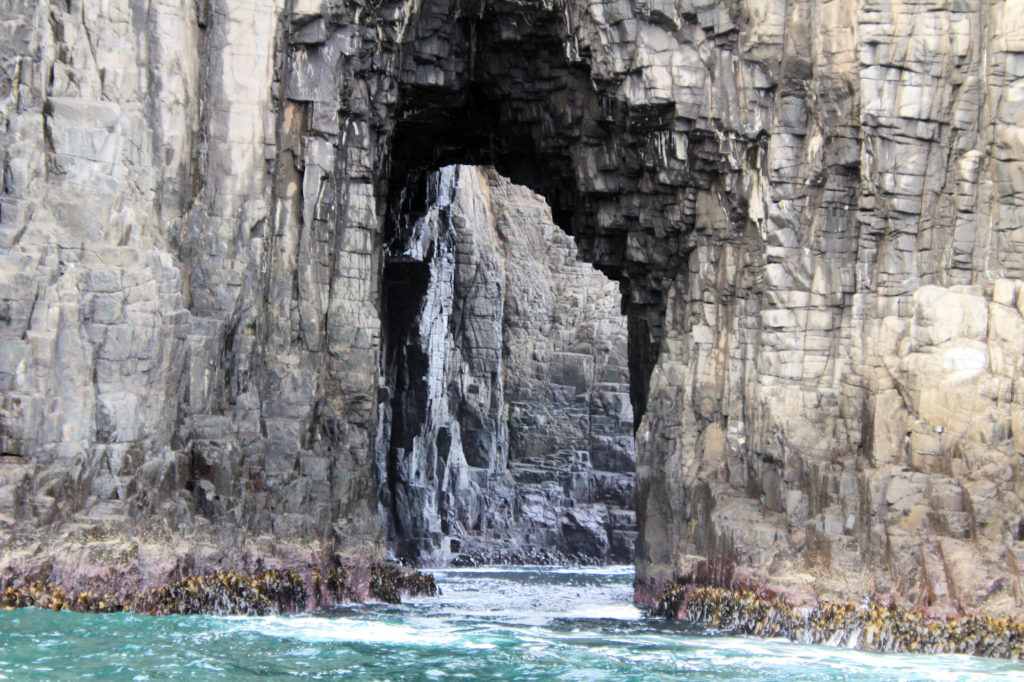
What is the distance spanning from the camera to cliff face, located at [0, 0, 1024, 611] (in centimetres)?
2406

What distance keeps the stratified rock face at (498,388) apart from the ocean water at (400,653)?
744 inches

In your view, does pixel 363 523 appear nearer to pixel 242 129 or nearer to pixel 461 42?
pixel 242 129

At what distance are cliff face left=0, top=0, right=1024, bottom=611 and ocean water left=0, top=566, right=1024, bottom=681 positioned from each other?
5.85 ft

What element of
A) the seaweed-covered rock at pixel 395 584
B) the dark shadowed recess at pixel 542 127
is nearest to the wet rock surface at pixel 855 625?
the seaweed-covered rock at pixel 395 584

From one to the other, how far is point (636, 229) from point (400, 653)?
16586 millimetres

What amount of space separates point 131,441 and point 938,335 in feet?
51.6

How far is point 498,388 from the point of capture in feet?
164

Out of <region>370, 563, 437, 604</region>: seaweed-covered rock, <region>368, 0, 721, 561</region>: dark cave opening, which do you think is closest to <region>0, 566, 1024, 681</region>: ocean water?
<region>370, 563, 437, 604</region>: seaweed-covered rock

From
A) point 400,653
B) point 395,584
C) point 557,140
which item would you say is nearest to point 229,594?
point 400,653

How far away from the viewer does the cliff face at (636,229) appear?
78.9ft

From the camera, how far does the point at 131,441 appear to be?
2439 centimetres

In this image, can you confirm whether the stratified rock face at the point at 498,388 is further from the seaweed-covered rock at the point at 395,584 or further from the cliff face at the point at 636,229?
the cliff face at the point at 636,229

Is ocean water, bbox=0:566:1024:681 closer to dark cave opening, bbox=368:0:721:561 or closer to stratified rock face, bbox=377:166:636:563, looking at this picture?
dark cave opening, bbox=368:0:721:561

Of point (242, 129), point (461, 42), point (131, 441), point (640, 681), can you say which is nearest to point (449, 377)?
point (461, 42)
